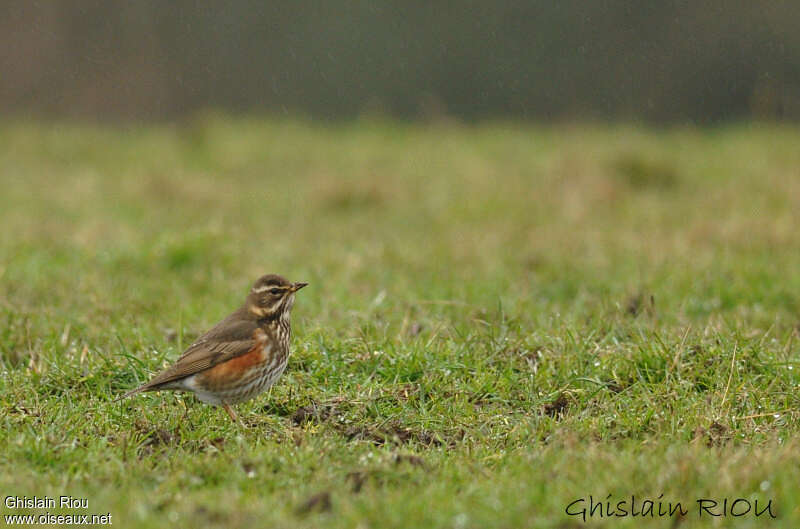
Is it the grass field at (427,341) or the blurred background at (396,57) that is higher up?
the blurred background at (396,57)

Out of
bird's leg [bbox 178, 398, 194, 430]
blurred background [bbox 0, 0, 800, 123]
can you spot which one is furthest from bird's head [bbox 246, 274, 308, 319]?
blurred background [bbox 0, 0, 800, 123]

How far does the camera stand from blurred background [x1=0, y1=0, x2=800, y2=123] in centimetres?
2014

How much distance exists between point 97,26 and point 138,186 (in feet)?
25.1

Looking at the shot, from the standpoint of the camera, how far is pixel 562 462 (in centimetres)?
548

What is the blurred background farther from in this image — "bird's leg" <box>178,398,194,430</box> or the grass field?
"bird's leg" <box>178,398,194,430</box>

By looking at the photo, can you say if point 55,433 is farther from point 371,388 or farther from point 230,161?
point 230,161

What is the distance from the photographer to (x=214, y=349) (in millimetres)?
6578

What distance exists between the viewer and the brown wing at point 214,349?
6.37 m

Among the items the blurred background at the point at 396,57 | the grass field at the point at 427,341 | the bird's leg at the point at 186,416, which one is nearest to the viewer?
the grass field at the point at 427,341

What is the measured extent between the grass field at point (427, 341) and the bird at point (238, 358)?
21 centimetres

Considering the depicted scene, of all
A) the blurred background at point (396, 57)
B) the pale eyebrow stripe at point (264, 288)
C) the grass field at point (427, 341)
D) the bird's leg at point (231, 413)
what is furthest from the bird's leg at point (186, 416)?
the blurred background at point (396, 57)

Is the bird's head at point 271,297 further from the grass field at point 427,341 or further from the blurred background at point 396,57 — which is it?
Result: the blurred background at point 396,57

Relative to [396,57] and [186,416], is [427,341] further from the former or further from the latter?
[396,57]

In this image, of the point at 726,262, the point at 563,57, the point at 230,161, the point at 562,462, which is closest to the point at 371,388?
the point at 562,462
